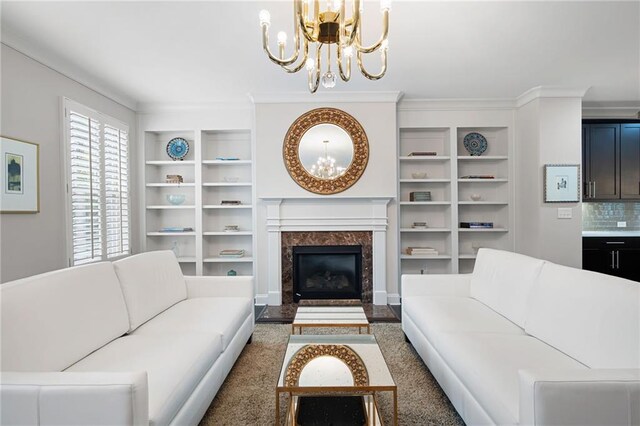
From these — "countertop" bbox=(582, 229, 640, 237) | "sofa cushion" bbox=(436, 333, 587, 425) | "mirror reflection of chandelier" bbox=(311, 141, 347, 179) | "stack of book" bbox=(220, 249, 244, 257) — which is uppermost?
"mirror reflection of chandelier" bbox=(311, 141, 347, 179)

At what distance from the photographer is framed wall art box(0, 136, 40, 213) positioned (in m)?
2.61

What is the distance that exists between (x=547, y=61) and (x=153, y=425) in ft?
14.0

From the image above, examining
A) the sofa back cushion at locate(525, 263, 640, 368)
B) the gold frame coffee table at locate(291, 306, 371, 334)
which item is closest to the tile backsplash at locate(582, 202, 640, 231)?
the sofa back cushion at locate(525, 263, 640, 368)

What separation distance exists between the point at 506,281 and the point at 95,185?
414cm

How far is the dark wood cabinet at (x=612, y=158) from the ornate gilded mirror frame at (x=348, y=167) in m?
3.11

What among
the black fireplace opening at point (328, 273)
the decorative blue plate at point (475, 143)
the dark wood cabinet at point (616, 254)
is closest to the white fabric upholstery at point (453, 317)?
the black fireplace opening at point (328, 273)

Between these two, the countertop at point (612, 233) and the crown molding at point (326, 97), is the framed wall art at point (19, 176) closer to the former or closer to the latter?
the crown molding at point (326, 97)

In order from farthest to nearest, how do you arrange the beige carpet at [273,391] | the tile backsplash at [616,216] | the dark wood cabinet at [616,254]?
the tile backsplash at [616,216], the dark wood cabinet at [616,254], the beige carpet at [273,391]

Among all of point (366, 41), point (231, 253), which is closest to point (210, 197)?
point (231, 253)

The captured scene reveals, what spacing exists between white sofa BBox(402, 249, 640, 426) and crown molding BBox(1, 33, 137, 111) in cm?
389

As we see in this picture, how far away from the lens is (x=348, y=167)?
428 centimetres

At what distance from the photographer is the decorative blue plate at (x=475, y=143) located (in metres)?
4.77

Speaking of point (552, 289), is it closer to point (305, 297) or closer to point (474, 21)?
point (474, 21)

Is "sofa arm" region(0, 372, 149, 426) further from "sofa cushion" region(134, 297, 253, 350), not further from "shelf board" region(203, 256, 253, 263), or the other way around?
"shelf board" region(203, 256, 253, 263)
